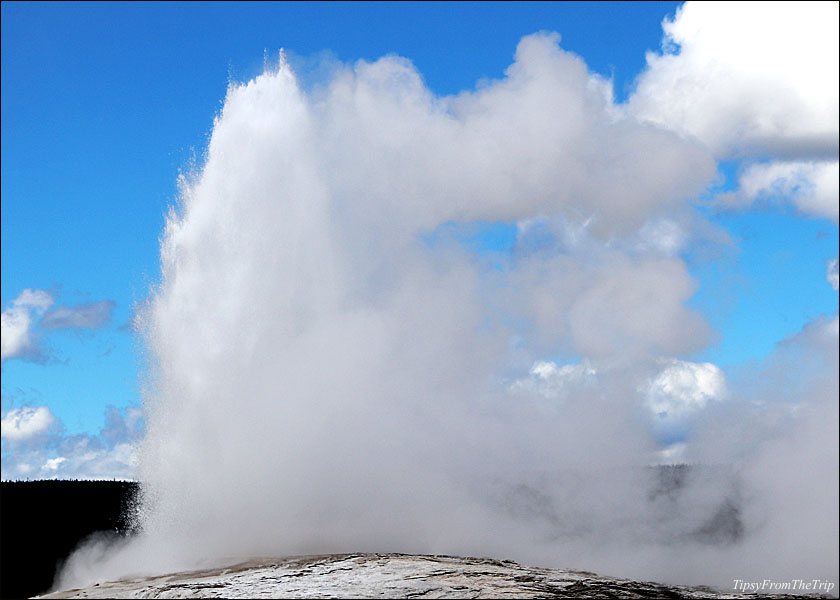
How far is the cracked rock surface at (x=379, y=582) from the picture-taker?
50.7 feet

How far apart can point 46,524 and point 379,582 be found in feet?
137

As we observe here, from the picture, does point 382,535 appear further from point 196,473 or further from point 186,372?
point 186,372

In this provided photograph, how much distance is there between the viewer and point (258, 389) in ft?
97.2

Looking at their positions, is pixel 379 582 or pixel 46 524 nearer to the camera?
pixel 379 582

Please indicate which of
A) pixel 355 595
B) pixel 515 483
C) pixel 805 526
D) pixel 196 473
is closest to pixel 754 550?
pixel 805 526

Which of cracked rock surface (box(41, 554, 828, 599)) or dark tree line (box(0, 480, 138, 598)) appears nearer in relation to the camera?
cracked rock surface (box(41, 554, 828, 599))

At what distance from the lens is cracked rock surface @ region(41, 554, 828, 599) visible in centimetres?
1545

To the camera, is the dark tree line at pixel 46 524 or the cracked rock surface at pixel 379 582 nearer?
the cracked rock surface at pixel 379 582

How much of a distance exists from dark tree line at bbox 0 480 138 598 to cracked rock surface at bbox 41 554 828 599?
13.0m

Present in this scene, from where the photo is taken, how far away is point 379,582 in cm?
1602

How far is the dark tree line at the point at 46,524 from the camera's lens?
117ft

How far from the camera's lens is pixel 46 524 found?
51.2 metres

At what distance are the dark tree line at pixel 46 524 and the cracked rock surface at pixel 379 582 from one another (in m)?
13.0

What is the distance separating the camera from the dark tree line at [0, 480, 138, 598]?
35.7 m
